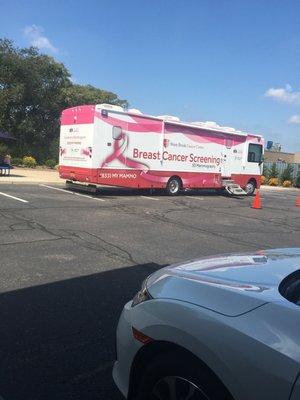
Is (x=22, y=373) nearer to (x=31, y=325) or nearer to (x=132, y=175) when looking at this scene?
(x=31, y=325)

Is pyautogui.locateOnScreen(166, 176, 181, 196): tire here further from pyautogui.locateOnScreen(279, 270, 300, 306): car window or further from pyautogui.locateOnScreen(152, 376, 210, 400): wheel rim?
pyautogui.locateOnScreen(152, 376, 210, 400): wheel rim

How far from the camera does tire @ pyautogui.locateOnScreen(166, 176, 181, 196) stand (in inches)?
791

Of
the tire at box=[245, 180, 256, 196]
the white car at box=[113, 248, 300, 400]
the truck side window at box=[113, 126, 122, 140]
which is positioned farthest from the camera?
the tire at box=[245, 180, 256, 196]

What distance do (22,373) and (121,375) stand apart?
42.4 inches

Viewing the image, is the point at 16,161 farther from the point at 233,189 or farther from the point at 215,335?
the point at 215,335

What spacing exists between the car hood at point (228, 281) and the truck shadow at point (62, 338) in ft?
3.53

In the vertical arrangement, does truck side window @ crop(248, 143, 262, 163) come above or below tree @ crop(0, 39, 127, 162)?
below

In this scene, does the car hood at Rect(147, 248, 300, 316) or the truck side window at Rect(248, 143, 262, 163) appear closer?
the car hood at Rect(147, 248, 300, 316)

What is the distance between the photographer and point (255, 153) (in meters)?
23.9

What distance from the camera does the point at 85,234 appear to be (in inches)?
381

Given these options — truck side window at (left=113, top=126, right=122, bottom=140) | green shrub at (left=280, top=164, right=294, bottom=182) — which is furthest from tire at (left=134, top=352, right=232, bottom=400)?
green shrub at (left=280, top=164, right=294, bottom=182)

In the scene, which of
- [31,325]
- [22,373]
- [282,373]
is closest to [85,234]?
[31,325]

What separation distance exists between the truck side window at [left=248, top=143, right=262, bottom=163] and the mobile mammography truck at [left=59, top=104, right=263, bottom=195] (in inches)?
17.4

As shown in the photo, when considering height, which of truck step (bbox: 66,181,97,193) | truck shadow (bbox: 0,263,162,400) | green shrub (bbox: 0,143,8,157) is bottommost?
truck shadow (bbox: 0,263,162,400)
